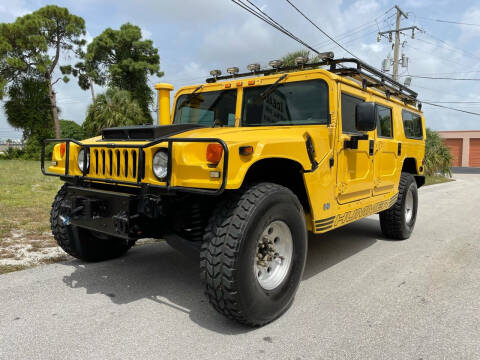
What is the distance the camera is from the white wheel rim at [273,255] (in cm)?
300

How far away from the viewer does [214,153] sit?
100 inches

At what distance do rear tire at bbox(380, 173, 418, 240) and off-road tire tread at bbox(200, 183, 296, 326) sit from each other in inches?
137

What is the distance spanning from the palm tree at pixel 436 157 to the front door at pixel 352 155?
61.5 ft

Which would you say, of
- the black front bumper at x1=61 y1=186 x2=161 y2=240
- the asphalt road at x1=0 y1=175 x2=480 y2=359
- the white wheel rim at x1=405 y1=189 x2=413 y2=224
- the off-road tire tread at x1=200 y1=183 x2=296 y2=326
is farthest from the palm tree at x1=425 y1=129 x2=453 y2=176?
the black front bumper at x1=61 y1=186 x2=161 y2=240

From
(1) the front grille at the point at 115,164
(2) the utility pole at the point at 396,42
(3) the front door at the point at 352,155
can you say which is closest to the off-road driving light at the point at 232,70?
(3) the front door at the point at 352,155

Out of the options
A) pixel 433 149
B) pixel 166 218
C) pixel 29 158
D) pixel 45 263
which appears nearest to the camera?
pixel 166 218

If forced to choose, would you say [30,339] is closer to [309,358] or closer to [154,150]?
[154,150]

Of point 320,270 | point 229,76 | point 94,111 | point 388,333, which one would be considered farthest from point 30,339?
point 94,111

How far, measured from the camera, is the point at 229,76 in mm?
4551

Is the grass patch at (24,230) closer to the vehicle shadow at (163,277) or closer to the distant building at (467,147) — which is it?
the vehicle shadow at (163,277)

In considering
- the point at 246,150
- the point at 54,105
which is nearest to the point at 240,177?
the point at 246,150

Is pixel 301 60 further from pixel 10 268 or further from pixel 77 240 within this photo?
pixel 10 268

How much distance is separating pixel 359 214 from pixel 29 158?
98.2 feet

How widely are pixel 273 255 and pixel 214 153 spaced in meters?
1.04
